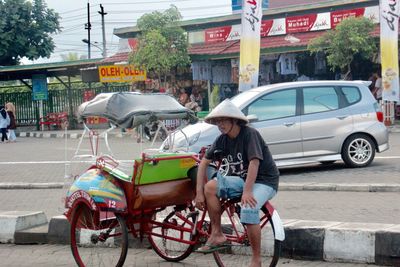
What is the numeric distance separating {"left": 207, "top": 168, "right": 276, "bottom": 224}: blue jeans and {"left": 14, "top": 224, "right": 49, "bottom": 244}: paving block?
3.18 metres

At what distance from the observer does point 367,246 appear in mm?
6215

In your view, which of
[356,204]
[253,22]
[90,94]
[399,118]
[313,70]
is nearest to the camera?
[356,204]

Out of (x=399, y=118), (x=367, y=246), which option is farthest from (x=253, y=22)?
(x=367, y=246)

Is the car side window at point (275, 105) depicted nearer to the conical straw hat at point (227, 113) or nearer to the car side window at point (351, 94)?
the car side window at point (351, 94)

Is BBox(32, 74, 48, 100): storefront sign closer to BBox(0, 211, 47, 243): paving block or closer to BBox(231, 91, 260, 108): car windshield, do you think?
BBox(231, 91, 260, 108): car windshield

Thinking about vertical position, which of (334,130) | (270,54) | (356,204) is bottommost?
(356,204)

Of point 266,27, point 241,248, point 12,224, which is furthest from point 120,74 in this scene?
point 241,248

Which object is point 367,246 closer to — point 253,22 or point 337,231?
point 337,231

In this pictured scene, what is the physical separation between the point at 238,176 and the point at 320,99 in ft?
23.7

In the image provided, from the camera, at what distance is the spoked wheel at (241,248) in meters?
5.62

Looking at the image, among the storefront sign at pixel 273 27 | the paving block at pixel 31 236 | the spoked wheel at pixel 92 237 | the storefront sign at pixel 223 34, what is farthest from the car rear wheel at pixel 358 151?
the storefront sign at pixel 223 34

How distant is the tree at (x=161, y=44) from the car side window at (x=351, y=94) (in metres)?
14.4

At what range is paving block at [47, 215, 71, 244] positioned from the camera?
7.87m

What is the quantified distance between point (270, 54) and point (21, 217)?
18.9 m
